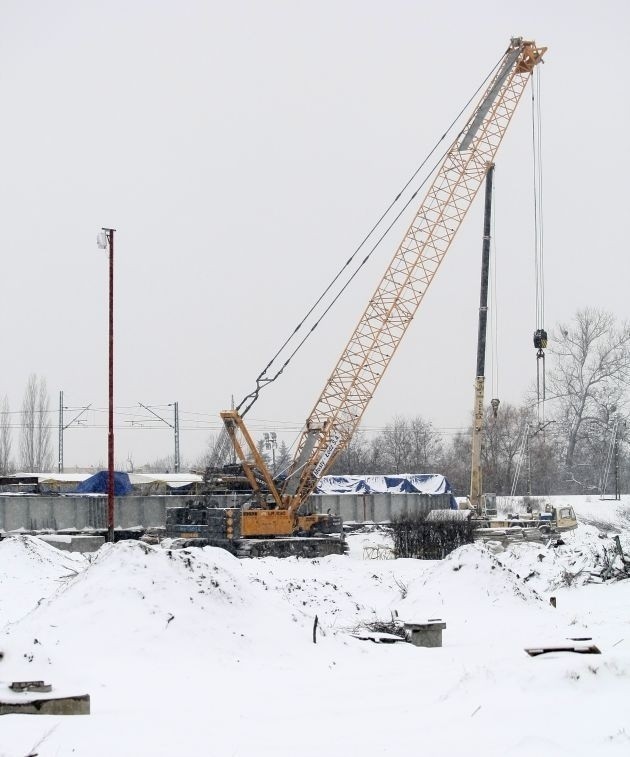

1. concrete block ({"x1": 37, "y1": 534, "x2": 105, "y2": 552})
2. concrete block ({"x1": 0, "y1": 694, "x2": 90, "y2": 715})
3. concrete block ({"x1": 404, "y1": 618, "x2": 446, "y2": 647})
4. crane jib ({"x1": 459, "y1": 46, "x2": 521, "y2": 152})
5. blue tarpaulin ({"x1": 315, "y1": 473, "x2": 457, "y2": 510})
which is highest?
A: crane jib ({"x1": 459, "y1": 46, "x2": 521, "y2": 152})

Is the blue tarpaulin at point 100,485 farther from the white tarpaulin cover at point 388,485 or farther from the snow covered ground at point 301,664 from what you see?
the snow covered ground at point 301,664

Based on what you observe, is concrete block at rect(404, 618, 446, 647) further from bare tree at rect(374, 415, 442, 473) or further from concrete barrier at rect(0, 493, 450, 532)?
bare tree at rect(374, 415, 442, 473)

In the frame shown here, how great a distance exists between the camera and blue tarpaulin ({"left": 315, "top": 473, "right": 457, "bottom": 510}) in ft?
180

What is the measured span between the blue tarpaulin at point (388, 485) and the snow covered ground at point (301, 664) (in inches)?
1270

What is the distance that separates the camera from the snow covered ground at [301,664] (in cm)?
860

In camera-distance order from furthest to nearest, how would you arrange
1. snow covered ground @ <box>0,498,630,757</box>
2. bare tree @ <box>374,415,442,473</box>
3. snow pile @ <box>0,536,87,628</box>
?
bare tree @ <box>374,415,442,473</box>
snow pile @ <box>0,536,87,628</box>
snow covered ground @ <box>0,498,630,757</box>

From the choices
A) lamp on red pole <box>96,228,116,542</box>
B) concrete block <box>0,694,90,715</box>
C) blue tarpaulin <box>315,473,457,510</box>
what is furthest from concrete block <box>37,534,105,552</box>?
concrete block <box>0,694,90,715</box>

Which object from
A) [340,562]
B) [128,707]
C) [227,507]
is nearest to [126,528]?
[227,507]

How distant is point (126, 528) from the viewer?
41.0m

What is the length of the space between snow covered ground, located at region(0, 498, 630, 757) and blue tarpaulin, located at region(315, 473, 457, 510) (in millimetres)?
32256

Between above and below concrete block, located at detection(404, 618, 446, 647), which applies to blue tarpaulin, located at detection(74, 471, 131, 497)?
above

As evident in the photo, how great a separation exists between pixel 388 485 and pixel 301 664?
139 feet

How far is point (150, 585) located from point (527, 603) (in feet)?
24.6

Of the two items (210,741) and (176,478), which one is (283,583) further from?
(176,478)
